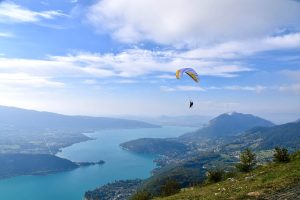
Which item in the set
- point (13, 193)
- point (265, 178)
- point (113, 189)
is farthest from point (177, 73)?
point (13, 193)

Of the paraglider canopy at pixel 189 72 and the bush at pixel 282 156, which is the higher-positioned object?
the paraglider canopy at pixel 189 72

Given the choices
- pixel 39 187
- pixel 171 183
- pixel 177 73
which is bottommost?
pixel 39 187

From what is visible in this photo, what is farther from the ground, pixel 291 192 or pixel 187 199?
pixel 291 192

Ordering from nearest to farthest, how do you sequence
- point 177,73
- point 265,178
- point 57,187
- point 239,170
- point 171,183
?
point 265,178 → point 177,73 → point 239,170 → point 171,183 → point 57,187

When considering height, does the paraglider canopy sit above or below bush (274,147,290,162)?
above

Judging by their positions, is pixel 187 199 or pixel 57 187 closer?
pixel 187 199

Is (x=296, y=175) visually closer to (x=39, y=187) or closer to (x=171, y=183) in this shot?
(x=171, y=183)

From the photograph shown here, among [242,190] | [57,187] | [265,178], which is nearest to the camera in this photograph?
[242,190]

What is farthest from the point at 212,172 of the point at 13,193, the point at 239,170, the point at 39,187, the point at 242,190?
the point at 39,187

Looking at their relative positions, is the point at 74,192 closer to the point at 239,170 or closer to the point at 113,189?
the point at 113,189
